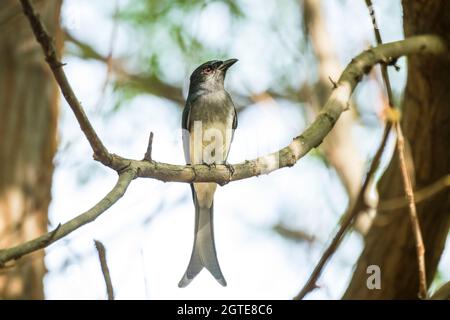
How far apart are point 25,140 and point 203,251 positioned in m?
1.49

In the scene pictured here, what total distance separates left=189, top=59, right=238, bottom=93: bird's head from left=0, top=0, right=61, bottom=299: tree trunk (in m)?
1.21

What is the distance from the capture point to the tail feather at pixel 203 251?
477 cm

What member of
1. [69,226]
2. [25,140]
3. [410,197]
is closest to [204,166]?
[410,197]

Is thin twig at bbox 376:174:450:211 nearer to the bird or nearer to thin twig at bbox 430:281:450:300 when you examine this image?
thin twig at bbox 430:281:450:300

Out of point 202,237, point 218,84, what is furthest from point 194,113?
point 202,237

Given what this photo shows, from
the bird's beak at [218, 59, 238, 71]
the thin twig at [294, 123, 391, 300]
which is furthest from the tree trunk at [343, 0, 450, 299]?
the bird's beak at [218, 59, 238, 71]

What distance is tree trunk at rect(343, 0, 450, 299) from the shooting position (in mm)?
4953

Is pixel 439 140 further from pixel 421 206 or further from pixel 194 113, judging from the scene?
pixel 194 113

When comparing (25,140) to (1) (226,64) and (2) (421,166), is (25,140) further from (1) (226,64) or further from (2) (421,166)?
(2) (421,166)

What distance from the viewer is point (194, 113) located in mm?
5891

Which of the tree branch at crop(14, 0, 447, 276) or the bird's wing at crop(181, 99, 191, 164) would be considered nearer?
the tree branch at crop(14, 0, 447, 276)

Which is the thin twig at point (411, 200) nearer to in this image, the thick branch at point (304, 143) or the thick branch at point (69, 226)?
the thick branch at point (304, 143)

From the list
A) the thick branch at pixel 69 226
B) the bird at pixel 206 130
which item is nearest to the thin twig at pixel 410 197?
the thick branch at pixel 69 226

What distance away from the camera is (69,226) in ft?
9.29
